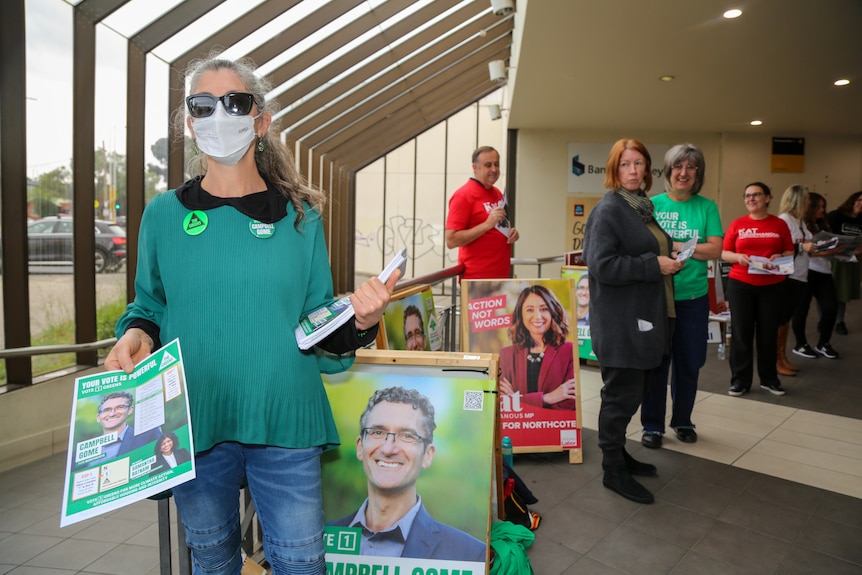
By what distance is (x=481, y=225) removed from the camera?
405 cm

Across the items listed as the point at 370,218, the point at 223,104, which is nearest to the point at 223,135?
the point at 223,104

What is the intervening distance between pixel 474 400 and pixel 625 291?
1.16m

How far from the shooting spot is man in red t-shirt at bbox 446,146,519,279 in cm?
408

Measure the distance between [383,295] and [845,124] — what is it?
11.3m

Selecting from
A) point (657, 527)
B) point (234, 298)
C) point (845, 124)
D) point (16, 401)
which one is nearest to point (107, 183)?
point (16, 401)

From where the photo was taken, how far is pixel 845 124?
9867 millimetres

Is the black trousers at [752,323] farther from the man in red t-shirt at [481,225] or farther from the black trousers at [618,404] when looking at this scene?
the black trousers at [618,404]


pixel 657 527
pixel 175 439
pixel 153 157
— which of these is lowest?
pixel 657 527

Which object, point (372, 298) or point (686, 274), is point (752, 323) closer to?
point (686, 274)

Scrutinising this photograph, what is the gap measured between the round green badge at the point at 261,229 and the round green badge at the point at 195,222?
0.10 meters

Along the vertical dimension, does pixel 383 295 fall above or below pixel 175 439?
above

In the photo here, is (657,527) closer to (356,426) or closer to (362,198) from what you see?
(356,426)

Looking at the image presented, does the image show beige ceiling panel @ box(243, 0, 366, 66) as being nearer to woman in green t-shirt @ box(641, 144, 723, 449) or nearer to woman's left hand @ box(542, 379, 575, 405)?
woman in green t-shirt @ box(641, 144, 723, 449)

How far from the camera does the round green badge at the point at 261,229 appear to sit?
1368 mm
